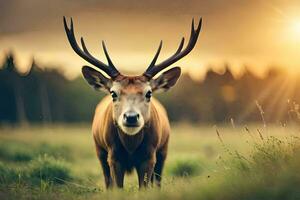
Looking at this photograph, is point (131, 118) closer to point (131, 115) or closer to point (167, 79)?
point (131, 115)

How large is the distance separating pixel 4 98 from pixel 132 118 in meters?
34.9

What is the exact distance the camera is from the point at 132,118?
8469mm

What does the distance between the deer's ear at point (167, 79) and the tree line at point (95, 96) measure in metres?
Answer: 27.9

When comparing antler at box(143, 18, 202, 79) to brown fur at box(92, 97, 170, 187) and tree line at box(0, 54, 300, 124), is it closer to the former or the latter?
brown fur at box(92, 97, 170, 187)

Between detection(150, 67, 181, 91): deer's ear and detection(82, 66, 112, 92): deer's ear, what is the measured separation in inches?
28.8

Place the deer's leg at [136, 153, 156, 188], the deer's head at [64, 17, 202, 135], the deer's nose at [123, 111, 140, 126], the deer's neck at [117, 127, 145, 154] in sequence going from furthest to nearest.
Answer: the deer's leg at [136, 153, 156, 188] < the deer's neck at [117, 127, 145, 154] < the deer's head at [64, 17, 202, 135] < the deer's nose at [123, 111, 140, 126]

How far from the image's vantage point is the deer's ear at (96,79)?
964 centimetres

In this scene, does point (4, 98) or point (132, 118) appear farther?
point (4, 98)

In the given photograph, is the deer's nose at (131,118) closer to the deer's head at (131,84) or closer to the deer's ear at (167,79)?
the deer's head at (131,84)

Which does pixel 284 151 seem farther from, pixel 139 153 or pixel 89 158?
pixel 89 158

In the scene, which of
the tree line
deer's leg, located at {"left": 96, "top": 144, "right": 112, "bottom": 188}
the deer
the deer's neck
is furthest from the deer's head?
the tree line

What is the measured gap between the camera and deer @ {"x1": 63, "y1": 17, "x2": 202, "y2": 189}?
29.1 feet

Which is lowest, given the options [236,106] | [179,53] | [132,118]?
[236,106]

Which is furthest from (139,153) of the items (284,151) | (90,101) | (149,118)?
(90,101)
